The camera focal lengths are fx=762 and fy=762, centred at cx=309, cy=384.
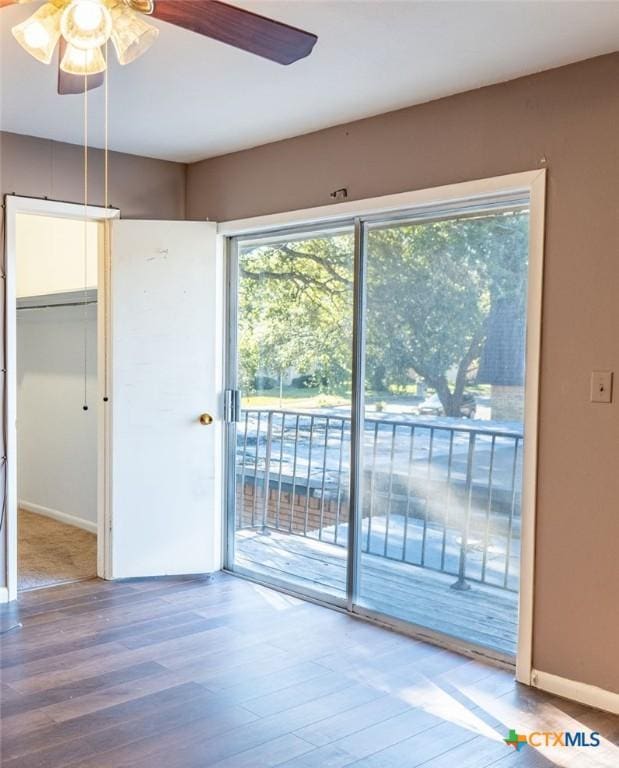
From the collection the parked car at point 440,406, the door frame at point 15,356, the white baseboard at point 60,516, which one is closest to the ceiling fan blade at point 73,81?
the door frame at point 15,356

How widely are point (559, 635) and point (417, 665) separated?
1.98 feet

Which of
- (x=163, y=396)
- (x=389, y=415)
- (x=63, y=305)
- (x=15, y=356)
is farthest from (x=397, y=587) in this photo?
(x=63, y=305)

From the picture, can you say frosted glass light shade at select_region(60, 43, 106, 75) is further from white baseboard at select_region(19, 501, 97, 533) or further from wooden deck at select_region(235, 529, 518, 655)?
white baseboard at select_region(19, 501, 97, 533)

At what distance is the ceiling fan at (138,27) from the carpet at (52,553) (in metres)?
3.03

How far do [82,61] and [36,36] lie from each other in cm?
22

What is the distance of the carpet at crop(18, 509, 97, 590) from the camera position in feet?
14.3

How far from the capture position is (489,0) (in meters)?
2.40

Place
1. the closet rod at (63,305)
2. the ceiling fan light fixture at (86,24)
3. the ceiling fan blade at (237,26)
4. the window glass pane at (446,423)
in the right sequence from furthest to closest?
the closet rod at (63,305)
the window glass pane at (446,423)
the ceiling fan light fixture at (86,24)
the ceiling fan blade at (237,26)

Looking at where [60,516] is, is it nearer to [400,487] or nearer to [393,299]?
[400,487]

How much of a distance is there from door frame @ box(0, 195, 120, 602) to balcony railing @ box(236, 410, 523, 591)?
2.58ft

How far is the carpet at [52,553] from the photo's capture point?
4.36m

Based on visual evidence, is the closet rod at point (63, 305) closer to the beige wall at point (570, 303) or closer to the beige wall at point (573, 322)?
the beige wall at point (570, 303)

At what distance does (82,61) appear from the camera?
229 centimetres

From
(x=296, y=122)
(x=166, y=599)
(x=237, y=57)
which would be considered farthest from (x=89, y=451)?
(x=237, y=57)
